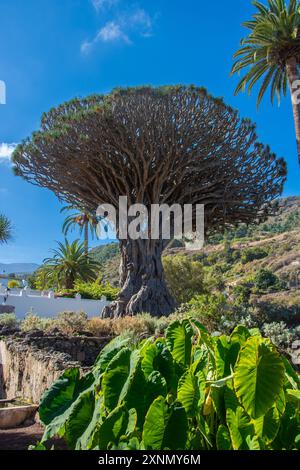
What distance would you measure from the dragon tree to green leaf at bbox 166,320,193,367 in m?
13.7

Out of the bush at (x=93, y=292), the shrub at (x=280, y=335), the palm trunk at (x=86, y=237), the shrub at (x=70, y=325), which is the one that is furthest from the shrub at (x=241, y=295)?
the palm trunk at (x=86, y=237)

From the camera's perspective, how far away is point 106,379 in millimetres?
1636

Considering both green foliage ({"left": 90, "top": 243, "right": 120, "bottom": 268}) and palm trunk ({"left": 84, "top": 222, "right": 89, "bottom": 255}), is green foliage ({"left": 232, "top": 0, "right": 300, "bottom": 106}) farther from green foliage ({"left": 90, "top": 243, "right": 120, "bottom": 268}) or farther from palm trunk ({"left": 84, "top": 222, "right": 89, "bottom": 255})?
green foliage ({"left": 90, "top": 243, "right": 120, "bottom": 268})

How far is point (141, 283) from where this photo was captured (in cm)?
1672

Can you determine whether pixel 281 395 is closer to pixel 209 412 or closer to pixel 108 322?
pixel 209 412

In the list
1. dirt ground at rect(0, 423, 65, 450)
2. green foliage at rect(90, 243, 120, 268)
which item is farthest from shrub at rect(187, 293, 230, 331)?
green foliage at rect(90, 243, 120, 268)

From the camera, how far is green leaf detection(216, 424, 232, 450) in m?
1.48

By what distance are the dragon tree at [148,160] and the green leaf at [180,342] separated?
44.9 feet

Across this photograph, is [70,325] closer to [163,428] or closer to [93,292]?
[163,428]

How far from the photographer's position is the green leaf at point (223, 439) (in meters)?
1.48

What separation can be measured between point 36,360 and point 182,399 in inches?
199

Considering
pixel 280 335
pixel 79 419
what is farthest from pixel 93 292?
pixel 79 419

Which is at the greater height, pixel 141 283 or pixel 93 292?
pixel 141 283

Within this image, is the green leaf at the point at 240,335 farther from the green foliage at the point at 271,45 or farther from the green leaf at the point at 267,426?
the green foliage at the point at 271,45
